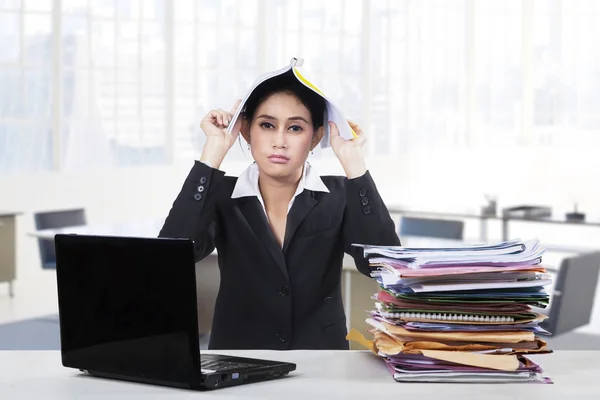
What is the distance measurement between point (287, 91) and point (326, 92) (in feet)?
34.7

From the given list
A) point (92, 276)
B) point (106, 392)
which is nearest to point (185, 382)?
point (106, 392)

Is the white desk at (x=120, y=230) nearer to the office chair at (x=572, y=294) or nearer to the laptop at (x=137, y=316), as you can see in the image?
the office chair at (x=572, y=294)

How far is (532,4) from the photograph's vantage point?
15.3m

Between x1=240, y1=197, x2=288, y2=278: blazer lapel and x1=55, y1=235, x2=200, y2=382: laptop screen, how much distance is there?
667 millimetres

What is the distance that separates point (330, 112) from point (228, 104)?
378 inches

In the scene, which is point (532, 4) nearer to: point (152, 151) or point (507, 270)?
point (152, 151)

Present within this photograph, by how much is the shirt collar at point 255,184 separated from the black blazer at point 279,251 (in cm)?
2

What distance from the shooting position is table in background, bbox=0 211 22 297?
340 inches

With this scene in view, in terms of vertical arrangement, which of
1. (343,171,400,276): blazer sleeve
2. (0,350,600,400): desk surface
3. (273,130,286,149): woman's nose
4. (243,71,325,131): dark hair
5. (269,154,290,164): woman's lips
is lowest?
(0,350,600,400): desk surface

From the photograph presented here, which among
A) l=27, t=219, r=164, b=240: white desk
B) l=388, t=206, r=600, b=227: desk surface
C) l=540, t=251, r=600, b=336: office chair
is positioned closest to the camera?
l=540, t=251, r=600, b=336: office chair

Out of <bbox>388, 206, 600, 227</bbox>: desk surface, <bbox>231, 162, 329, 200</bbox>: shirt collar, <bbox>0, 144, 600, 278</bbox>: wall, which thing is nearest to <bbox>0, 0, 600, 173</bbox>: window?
<bbox>0, 144, 600, 278</bbox>: wall

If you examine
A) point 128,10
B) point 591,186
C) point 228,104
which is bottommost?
point 591,186

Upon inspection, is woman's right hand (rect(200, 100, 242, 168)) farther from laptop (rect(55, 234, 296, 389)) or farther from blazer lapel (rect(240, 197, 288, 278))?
laptop (rect(55, 234, 296, 389))

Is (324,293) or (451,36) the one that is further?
(451,36)
